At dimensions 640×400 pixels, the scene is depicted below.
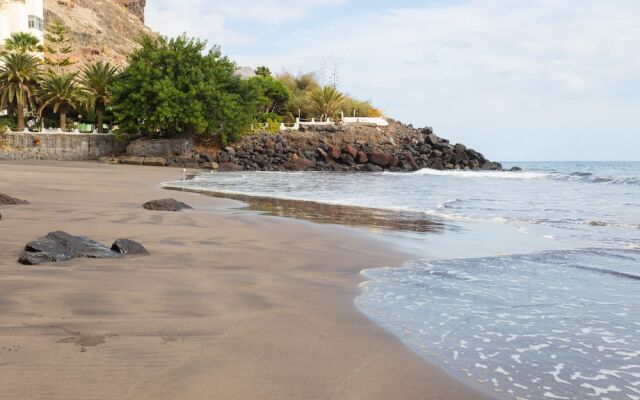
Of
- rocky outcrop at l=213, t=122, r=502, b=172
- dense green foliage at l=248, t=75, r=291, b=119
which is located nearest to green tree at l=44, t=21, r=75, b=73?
dense green foliage at l=248, t=75, r=291, b=119

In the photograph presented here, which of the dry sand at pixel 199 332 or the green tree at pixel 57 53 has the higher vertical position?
the green tree at pixel 57 53

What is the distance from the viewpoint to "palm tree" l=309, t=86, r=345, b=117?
2660 inches

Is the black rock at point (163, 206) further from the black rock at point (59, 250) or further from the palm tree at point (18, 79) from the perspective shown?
the palm tree at point (18, 79)

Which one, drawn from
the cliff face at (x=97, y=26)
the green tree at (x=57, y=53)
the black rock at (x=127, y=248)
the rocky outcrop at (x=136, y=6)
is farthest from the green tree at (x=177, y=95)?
the rocky outcrop at (x=136, y=6)

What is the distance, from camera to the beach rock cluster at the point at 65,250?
6312 millimetres

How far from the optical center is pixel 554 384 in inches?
143


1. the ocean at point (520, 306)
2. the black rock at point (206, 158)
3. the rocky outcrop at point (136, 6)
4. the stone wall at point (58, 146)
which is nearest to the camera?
the ocean at point (520, 306)

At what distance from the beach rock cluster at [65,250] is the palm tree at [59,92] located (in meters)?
46.0

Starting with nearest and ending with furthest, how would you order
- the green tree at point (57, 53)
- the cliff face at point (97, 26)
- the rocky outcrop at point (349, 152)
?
the rocky outcrop at point (349, 152) → the green tree at point (57, 53) → the cliff face at point (97, 26)

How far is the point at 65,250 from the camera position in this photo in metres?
6.70

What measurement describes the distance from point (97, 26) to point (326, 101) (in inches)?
2717

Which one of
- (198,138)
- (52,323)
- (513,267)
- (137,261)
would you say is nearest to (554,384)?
(52,323)

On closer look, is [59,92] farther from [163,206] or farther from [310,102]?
[163,206]

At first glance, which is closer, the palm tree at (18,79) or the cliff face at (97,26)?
the palm tree at (18,79)
